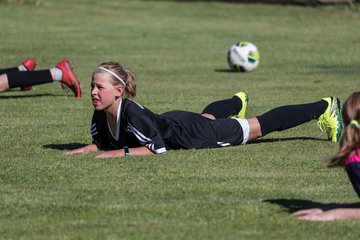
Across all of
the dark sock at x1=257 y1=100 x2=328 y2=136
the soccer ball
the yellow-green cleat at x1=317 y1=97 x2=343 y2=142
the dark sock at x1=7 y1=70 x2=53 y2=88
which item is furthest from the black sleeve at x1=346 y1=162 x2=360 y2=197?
the soccer ball

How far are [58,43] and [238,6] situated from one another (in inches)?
419

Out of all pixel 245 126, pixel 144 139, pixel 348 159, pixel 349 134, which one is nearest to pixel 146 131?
pixel 144 139

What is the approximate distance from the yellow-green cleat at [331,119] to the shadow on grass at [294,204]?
2.63m

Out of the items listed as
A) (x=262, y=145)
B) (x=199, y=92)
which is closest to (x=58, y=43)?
(x=199, y=92)

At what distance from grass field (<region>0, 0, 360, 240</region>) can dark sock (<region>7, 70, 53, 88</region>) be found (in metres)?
0.30

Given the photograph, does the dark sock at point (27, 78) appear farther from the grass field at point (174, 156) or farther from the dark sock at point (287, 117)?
the dark sock at point (287, 117)

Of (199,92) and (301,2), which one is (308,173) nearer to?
(199,92)

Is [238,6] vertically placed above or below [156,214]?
below

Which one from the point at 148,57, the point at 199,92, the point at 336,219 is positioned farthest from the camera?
the point at 148,57

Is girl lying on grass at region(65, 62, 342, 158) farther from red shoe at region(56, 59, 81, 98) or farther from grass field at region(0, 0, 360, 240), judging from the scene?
red shoe at region(56, 59, 81, 98)

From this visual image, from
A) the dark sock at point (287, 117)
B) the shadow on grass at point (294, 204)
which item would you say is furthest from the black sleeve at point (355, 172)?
the dark sock at point (287, 117)

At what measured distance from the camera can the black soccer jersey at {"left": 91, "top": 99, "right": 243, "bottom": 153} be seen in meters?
8.24

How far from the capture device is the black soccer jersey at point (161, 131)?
8242 millimetres

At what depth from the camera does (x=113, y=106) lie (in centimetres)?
838
